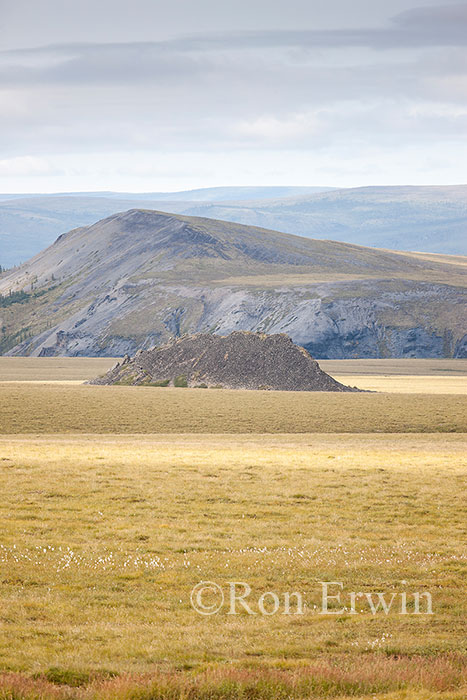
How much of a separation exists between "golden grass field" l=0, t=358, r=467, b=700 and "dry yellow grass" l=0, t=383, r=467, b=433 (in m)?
7.50

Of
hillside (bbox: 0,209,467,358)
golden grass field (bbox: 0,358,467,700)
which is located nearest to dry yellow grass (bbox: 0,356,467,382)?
hillside (bbox: 0,209,467,358)

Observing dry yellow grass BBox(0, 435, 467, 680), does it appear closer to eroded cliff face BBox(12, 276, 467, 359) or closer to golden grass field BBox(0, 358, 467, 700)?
golden grass field BBox(0, 358, 467, 700)

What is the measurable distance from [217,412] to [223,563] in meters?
33.8

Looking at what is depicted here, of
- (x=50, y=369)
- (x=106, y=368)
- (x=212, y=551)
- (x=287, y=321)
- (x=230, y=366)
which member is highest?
(x=287, y=321)

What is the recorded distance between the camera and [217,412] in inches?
1946

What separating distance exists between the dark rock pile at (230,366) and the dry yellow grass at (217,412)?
9151mm

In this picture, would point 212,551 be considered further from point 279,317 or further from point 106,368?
point 279,317

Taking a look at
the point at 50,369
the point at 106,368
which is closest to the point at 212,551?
the point at 50,369

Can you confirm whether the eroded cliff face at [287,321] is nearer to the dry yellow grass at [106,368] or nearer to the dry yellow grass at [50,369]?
the dry yellow grass at [106,368]

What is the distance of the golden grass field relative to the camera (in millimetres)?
9977

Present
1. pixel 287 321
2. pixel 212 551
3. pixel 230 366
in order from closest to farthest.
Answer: pixel 212 551 → pixel 230 366 → pixel 287 321

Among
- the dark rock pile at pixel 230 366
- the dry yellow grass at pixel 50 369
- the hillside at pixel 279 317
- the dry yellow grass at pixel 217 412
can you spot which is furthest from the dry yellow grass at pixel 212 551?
the hillside at pixel 279 317

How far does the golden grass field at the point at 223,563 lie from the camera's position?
9.98 meters

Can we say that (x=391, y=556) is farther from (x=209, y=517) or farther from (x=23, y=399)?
(x=23, y=399)
